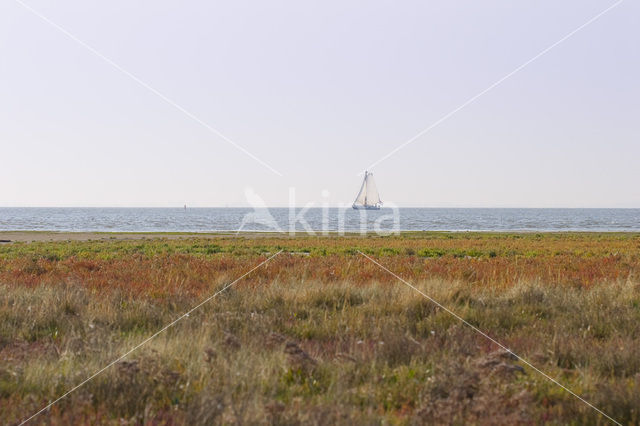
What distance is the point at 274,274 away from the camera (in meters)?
13.7

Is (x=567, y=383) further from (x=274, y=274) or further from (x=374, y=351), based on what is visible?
(x=274, y=274)

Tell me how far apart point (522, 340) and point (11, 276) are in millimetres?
12660

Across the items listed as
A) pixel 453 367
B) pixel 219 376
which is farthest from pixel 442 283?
pixel 219 376

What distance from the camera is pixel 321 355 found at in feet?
19.5

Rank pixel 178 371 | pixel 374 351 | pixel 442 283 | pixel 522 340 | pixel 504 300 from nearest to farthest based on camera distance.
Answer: pixel 178 371, pixel 374 351, pixel 522 340, pixel 504 300, pixel 442 283

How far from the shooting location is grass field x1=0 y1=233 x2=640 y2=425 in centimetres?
445

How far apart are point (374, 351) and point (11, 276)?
447 inches

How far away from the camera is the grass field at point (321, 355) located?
4.45 metres

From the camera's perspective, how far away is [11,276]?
13055 millimetres

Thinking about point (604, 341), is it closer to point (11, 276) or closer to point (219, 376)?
point (219, 376)

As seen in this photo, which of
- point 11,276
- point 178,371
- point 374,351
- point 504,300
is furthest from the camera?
point 11,276

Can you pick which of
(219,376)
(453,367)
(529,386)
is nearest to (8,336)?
(219,376)

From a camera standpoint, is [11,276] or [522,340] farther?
[11,276]

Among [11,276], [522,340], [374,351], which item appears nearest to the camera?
[374,351]
